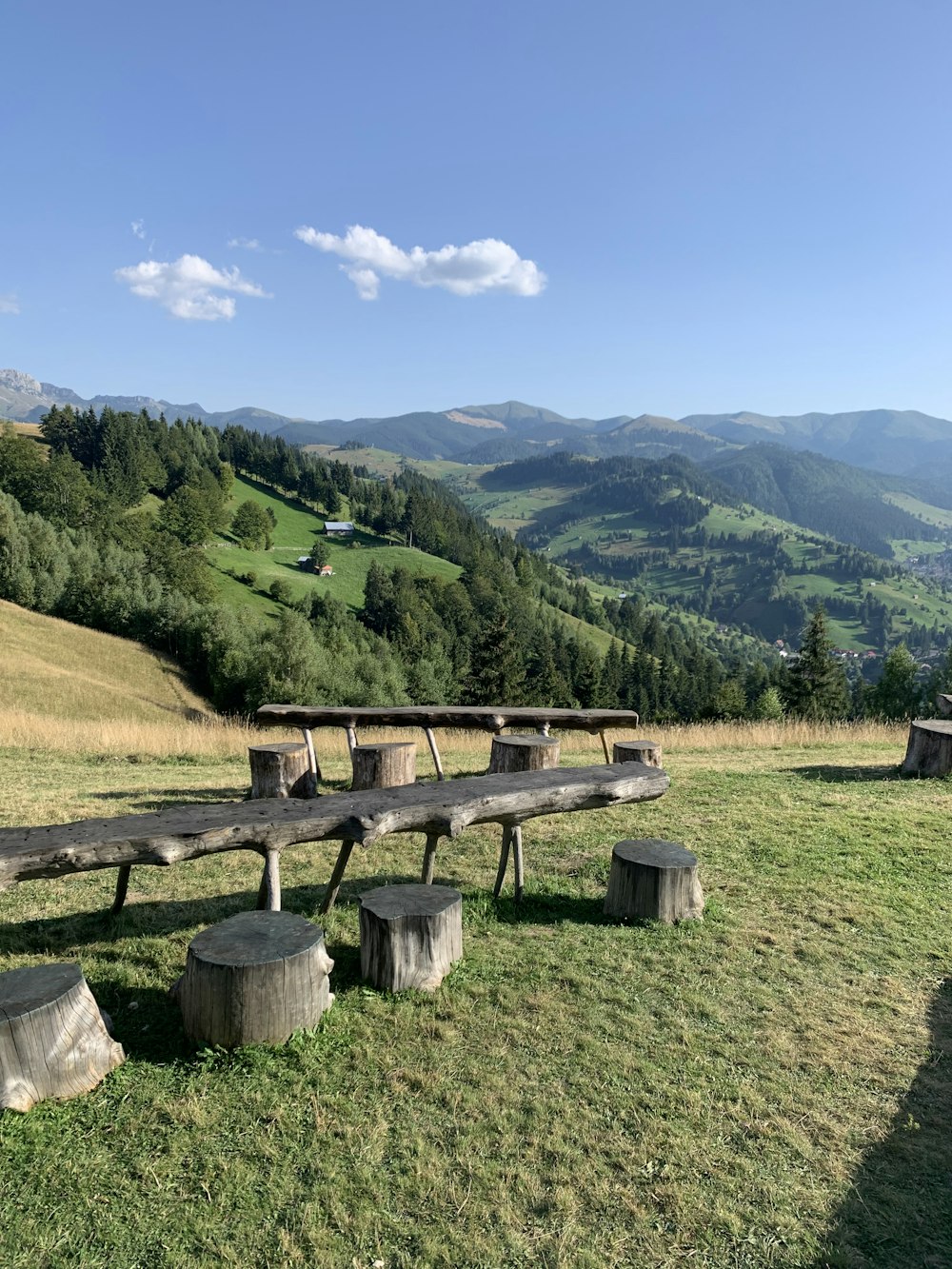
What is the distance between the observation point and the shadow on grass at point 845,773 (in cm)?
1328

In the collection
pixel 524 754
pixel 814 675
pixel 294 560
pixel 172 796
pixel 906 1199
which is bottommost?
pixel 814 675

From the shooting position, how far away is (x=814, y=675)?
164 feet

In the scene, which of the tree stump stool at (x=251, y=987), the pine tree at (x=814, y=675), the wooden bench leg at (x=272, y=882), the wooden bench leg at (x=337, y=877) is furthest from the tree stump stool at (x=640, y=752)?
the pine tree at (x=814, y=675)

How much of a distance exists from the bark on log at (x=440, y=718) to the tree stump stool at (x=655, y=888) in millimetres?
4912

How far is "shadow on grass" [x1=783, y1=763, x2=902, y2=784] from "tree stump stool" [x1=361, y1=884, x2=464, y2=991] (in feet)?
32.5

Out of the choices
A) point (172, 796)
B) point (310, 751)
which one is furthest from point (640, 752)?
point (172, 796)

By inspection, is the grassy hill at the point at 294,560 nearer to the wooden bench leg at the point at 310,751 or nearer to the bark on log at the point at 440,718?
the wooden bench leg at the point at 310,751

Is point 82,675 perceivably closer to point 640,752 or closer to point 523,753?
point 523,753

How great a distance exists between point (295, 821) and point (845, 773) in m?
11.9

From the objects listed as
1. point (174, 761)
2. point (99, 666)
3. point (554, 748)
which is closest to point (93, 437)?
A: point (99, 666)

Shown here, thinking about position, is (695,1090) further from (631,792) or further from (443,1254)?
(631,792)

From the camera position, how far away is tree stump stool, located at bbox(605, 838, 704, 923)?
22.6ft

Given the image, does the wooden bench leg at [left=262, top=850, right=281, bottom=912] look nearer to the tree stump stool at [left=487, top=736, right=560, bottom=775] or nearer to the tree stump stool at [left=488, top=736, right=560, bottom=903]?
the tree stump stool at [left=488, top=736, right=560, bottom=903]

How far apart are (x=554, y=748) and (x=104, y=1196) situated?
775 cm
